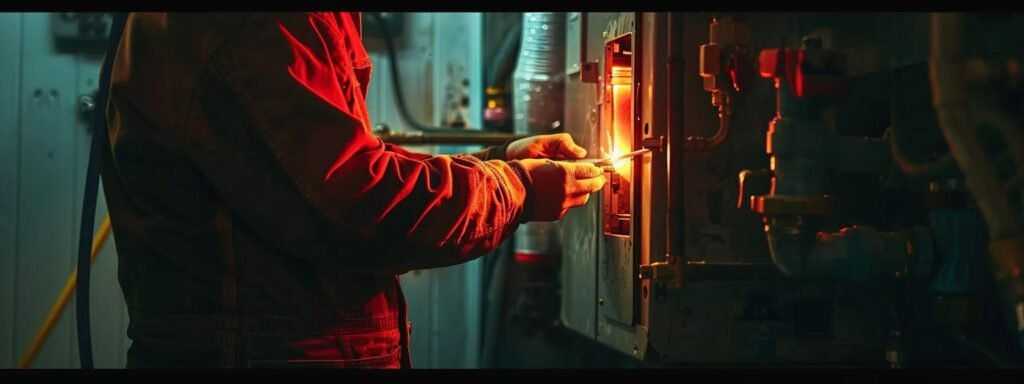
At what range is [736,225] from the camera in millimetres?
1924

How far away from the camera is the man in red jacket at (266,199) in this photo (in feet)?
5.05

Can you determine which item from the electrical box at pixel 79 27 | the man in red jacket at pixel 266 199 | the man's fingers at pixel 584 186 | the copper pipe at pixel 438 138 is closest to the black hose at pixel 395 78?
the copper pipe at pixel 438 138

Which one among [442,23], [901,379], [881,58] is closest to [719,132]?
[881,58]

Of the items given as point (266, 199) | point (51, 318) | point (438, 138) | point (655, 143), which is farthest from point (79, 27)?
point (655, 143)

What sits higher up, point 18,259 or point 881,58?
point 881,58

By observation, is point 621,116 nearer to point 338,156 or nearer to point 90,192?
point 338,156

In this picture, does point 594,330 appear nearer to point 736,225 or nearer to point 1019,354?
point 736,225

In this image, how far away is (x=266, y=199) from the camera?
1.56 meters

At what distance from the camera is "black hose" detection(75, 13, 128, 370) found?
180 cm

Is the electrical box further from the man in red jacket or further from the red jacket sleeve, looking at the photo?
the red jacket sleeve

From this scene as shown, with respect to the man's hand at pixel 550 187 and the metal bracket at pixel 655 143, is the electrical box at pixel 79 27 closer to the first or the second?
the man's hand at pixel 550 187

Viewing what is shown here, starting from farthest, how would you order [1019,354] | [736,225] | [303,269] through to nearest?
1. [736,225]
2. [1019,354]
3. [303,269]

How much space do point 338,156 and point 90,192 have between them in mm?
694

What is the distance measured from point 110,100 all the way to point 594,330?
126 centimetres
